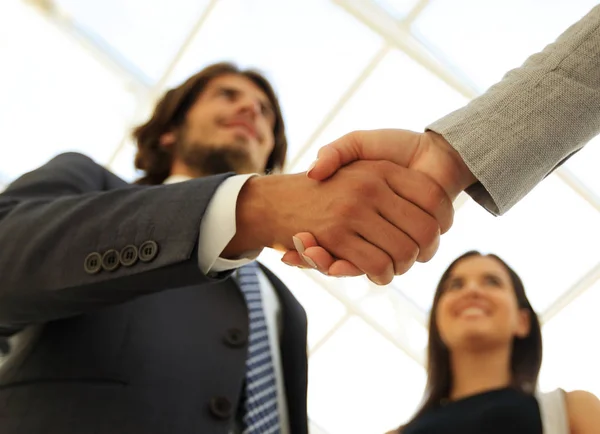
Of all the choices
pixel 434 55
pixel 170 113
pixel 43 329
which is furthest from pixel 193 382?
pixel 434 55

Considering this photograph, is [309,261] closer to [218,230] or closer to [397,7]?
[218,230]

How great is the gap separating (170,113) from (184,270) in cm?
102

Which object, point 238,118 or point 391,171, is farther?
point 238,118

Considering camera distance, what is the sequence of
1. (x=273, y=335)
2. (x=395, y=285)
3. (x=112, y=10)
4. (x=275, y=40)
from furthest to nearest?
(x=395, y=285), (x=112, y=10), (x=275, y=40), (x=273, y=335)

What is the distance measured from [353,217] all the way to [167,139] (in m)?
0.93

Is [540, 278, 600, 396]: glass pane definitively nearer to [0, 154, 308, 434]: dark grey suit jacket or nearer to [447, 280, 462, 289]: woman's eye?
[447, 280, 462, 289]: woman's eye

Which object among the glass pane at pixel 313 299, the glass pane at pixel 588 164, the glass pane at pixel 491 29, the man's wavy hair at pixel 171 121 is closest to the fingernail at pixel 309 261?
the man's wavy hair at pixel 171 121

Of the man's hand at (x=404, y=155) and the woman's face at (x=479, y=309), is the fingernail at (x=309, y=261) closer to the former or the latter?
the man's hand at (x=404, y=155)

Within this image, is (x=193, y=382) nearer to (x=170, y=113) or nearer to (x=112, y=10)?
(x=170, y=113)

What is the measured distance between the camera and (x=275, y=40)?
194 cm

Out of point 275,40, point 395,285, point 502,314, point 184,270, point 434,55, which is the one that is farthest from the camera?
point 395,285

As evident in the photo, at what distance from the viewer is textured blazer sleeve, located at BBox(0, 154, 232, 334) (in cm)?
52

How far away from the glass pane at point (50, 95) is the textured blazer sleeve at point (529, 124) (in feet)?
5.98

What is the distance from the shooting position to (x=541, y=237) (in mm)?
1988
